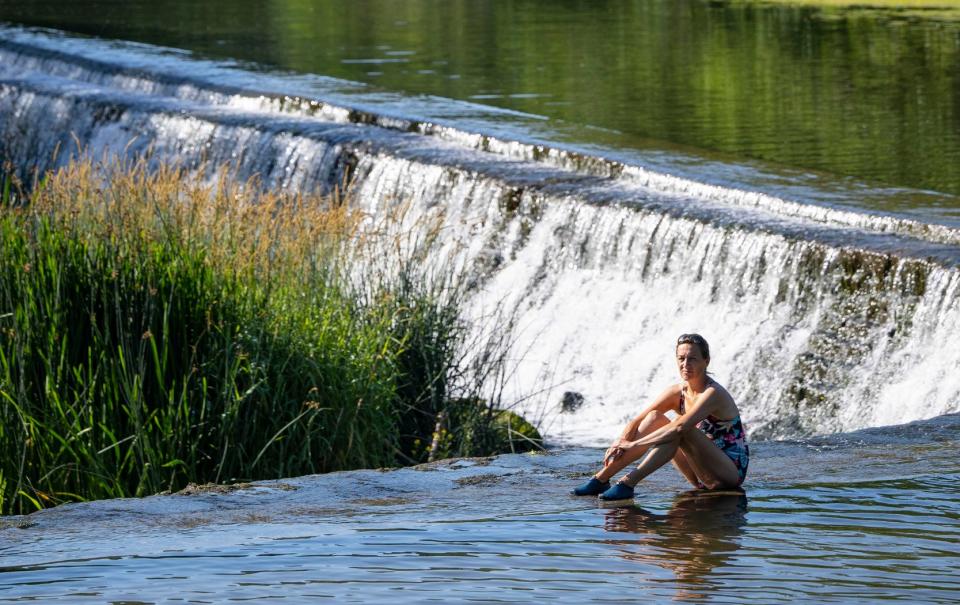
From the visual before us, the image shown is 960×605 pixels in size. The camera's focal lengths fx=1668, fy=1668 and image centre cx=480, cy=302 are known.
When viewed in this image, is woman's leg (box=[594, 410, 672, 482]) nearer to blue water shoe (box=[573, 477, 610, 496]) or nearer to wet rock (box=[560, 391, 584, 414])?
blue water shoe (box=[573, 477, 610, 496])

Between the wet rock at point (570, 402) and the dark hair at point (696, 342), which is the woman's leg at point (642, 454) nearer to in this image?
the dark hair at point (696, 342)

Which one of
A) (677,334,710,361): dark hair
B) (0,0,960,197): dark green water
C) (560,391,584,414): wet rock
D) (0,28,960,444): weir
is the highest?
(0,0,960,197): dark green water

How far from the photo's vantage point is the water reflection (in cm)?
459

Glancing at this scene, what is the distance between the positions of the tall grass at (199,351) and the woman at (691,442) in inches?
60.0

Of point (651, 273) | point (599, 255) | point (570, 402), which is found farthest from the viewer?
point (599, 255)

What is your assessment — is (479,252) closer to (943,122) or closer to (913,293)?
(913,293)

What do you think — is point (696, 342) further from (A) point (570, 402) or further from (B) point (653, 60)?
(B) point (653, 60)

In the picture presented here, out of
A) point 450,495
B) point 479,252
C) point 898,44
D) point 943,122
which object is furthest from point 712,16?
point 450,495

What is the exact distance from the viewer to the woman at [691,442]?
564 centimetres

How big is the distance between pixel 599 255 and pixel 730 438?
5.70m

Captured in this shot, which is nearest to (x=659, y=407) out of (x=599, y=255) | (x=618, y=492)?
(x=618, y=492)

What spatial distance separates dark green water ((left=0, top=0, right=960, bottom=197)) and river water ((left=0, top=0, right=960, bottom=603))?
8 cm

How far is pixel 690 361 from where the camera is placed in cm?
571

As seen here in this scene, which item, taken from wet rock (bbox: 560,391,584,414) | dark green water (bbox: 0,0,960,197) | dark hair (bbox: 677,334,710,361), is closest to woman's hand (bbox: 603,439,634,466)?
dark hair (bbox: 677,334,710,361)
